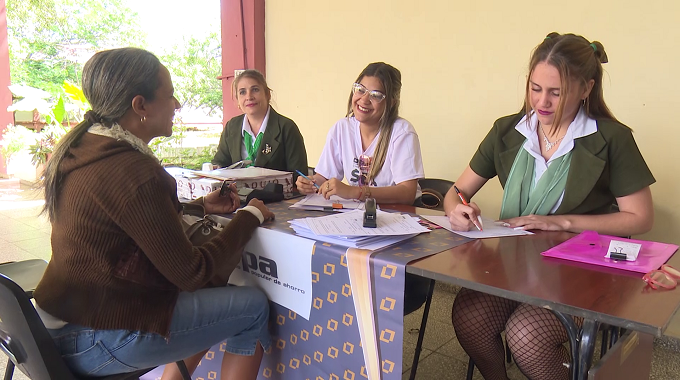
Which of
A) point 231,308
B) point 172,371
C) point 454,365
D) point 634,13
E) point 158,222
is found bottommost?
point 454,365

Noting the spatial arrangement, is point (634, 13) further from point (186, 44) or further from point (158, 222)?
point (186, 44)

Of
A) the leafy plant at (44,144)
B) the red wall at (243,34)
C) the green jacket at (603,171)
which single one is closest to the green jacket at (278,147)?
the green jacket at (603,171)

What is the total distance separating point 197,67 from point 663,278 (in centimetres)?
962

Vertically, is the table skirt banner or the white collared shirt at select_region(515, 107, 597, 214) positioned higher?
the white collared shirt at select_region(515, 107, 597, 214)

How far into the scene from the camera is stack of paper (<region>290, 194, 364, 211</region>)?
5.82 ft

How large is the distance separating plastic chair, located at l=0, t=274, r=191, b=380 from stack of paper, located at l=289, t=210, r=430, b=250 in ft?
2.22

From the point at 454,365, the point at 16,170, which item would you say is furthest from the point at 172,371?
the point at 16,170

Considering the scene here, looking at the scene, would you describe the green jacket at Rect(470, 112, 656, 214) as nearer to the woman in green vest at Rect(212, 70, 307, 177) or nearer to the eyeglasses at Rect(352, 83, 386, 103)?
the eyeglasses at Rect(352, 83, 386, 103)

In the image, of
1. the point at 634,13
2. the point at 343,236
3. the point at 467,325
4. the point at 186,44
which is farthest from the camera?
the point at 186,44

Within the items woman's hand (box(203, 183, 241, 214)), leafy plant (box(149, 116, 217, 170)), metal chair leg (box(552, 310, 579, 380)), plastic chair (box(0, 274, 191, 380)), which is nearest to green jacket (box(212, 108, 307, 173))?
woman's hand (box(203, 183, 241, 214))

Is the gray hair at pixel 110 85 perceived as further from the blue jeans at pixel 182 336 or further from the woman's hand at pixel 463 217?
the woman's hand at pixel 463 217

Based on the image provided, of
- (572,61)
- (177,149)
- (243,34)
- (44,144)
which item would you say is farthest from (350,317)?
(44,144)

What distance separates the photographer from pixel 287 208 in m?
1.80

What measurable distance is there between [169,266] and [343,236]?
0.46 meters
